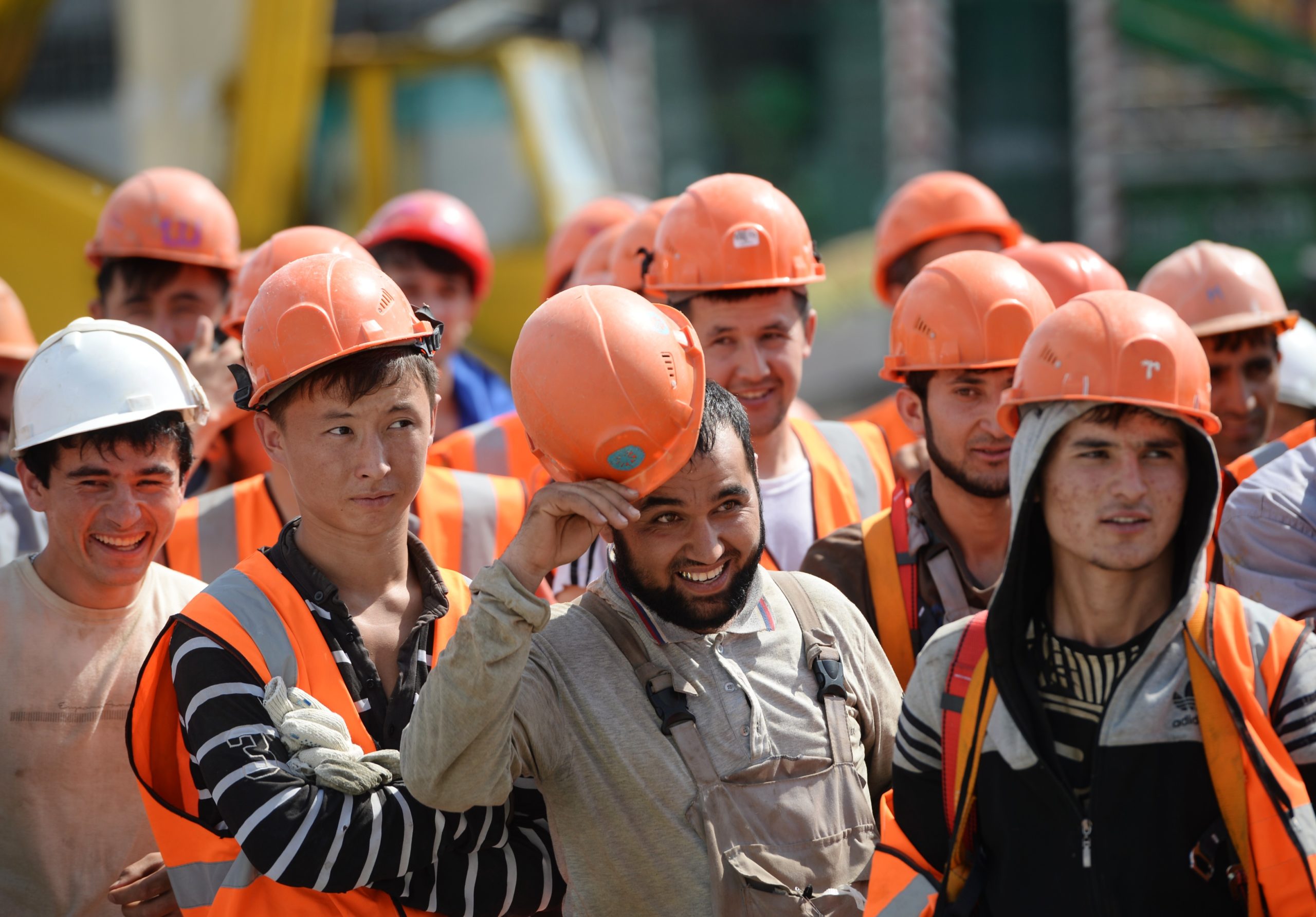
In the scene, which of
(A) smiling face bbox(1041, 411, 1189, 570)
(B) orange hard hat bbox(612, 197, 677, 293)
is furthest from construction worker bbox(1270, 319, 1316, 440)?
(A) smiling face bbox(1041, 411, 1189, 570)

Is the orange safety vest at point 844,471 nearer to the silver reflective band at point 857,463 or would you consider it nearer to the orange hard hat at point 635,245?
the silver reflective band at point 857,463

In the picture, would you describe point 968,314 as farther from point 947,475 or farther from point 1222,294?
point 1222,294

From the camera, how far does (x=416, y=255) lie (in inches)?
256

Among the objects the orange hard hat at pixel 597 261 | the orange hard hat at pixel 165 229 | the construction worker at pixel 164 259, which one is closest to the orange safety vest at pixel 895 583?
the orange hard hat at pixel 597 261

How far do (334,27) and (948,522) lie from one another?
1420 cm

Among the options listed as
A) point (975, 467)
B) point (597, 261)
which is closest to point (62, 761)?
point (975, 467)

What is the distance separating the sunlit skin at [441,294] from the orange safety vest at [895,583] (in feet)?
8.80

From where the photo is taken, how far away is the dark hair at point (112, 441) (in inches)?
146

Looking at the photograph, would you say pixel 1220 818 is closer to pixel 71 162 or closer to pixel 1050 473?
pixel 1050 473

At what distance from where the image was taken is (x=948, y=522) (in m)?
4.16

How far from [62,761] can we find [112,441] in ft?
2.47

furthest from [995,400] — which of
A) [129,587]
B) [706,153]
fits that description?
[706,153]

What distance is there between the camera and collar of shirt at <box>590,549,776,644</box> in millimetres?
3223

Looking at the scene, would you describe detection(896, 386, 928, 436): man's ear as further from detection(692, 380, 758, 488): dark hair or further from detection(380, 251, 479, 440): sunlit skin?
detection(380, 251, 479, 440): sunlit skin
